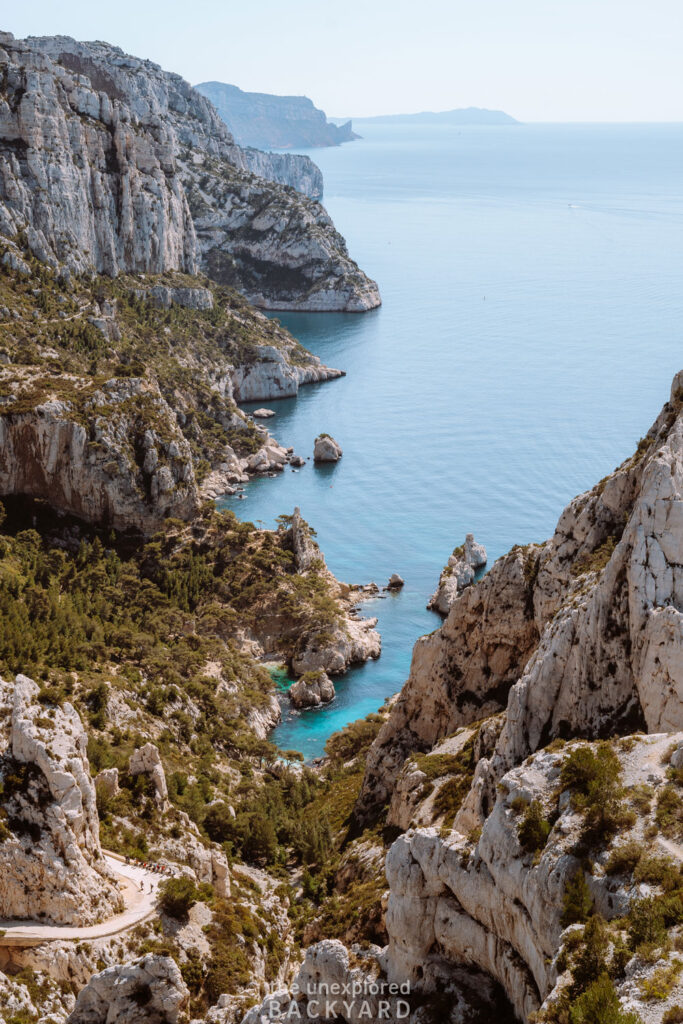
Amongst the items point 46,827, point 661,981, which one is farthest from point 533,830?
point 46,827

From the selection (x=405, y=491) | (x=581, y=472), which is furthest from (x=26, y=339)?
(x=581, y=472)

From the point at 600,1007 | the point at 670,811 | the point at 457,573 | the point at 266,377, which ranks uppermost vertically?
the point at 670,811

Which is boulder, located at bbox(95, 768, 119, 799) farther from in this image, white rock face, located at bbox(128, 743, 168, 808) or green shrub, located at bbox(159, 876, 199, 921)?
green shrub, located at bbox(159, 876, 199, 921)

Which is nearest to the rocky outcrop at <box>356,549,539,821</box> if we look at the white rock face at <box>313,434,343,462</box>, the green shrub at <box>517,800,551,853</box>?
the green shrub at <box>517,800,551,853</box>

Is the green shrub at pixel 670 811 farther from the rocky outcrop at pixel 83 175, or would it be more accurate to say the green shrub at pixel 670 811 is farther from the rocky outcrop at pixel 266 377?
the rocky outcrop at pixel 266 377

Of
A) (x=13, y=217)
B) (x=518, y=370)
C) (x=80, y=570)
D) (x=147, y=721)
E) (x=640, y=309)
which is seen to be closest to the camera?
(x=147, y=721)

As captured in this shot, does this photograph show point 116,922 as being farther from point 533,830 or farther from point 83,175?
point 83,175

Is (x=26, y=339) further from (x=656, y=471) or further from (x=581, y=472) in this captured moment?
(x=656, y=471)
